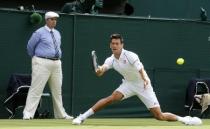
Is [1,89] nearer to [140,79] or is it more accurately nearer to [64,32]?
[64,32]

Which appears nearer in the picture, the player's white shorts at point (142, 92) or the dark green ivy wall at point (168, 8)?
the player's white shorts at point (142, 92)

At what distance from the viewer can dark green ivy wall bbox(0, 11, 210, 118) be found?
1366cm

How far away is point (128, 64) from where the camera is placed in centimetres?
1109

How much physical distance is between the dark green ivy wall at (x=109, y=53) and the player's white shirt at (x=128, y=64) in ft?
10.1

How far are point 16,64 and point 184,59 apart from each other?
12.6 ft

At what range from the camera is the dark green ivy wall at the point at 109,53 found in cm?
1366

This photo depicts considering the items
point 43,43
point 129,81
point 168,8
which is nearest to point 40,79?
point 43,43

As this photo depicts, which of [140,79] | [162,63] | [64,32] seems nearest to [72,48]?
[64,32]

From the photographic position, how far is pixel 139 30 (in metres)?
15.0

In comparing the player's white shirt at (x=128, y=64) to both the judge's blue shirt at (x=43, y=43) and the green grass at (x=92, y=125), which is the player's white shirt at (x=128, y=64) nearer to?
the green grass at (x=92, y=125)

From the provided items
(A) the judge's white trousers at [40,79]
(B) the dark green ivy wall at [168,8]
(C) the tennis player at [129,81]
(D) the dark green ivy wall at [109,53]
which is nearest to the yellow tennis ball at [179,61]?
(D) the dark green ivy wall at [109,53]

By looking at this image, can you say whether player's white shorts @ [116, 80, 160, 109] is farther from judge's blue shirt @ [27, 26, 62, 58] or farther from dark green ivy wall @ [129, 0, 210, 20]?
dark green ivy wall @ [129, 0, 210, 20]

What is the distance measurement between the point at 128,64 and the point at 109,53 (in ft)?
11.8

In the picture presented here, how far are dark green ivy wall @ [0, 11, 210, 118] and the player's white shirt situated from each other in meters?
3.06
